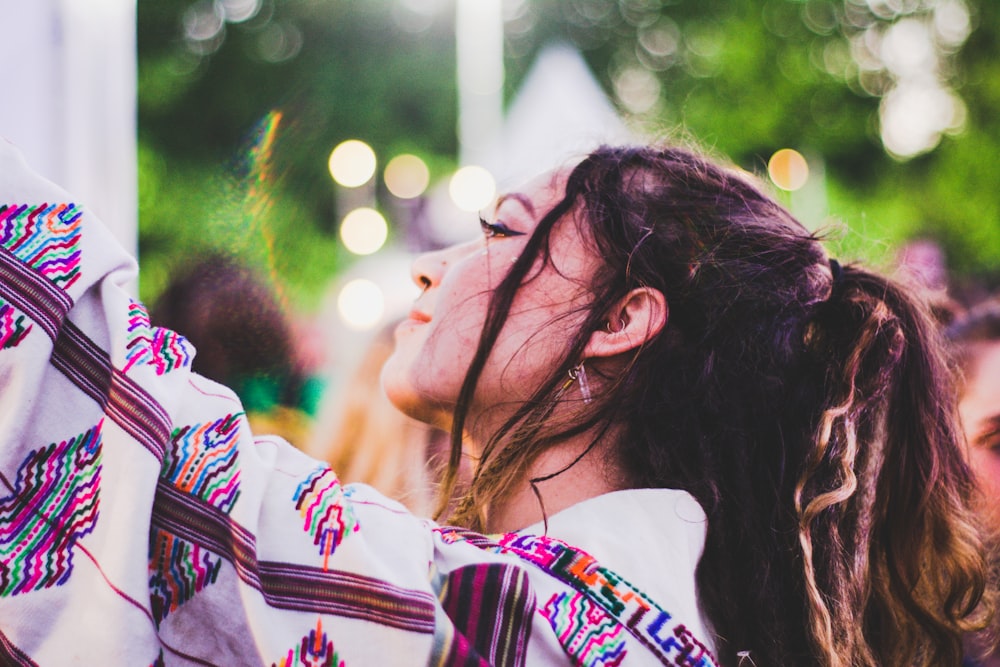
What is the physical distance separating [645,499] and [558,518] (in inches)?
4.2

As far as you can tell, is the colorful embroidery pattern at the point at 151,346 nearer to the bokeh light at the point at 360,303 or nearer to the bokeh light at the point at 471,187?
the bokeh light at the point at 360,303

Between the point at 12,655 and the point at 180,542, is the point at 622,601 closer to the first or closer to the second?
the point at 180,542

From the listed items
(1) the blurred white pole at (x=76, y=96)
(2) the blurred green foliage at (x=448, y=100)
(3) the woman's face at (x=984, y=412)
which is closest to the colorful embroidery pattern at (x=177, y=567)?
(1) the blurred white pole at (x=76, y=96)

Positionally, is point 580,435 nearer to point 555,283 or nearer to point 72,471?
point 555,283

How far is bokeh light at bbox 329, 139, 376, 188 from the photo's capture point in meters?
4.70

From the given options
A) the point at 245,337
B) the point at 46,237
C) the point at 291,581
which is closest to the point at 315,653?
the point at 291,581

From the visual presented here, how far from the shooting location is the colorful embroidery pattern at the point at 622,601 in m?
0.85

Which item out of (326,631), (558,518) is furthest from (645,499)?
(326,631)

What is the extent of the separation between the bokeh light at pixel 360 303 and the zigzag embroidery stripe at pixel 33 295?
308 centimetres

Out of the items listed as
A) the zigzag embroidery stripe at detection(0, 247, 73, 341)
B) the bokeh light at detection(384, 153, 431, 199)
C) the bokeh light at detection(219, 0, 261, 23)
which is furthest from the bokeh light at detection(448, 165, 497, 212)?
the zigzag embroidery stripe at detection(0, 247, 73, 341)

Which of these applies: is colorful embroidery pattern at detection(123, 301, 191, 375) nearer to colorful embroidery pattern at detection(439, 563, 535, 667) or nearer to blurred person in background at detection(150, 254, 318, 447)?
colorful embroidery pattern at detection(439, 563, 535, 667)

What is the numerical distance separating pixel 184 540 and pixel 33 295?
0.24m

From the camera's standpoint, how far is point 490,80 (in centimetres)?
507

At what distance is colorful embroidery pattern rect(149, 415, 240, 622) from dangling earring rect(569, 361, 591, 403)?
556mm
